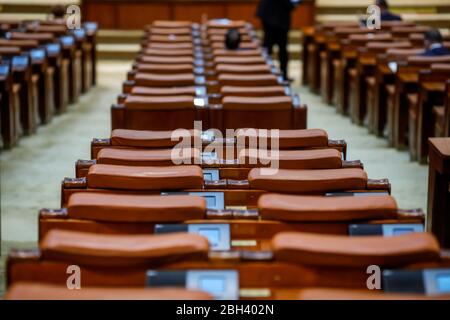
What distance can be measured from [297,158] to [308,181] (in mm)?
436

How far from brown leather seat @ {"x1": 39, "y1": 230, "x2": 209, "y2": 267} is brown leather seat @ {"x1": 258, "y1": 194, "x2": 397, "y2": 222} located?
39 cm

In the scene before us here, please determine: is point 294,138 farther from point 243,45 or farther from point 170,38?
point 170,38

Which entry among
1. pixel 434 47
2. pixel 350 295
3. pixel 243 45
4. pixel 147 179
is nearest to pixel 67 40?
pixel 243 45

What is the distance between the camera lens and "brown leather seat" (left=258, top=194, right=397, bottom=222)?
249 centimetres

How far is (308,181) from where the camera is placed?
113 inches

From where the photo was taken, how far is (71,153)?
6.42 metres

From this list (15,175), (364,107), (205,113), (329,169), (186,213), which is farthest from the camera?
(364,107)

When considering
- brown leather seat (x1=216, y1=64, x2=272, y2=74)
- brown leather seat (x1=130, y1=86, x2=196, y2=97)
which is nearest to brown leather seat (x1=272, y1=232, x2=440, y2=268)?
brown leather seat (x1=130, y1=86, x2=196, y2=97)

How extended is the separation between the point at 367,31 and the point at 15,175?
4077 mm

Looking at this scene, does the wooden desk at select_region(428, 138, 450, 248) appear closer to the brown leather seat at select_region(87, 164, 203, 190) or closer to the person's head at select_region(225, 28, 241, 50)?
the brown leather seat at select_region(87, 164, 203, 190)

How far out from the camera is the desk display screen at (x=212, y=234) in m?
2.43

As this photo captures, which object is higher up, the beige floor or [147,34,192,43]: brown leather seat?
[147,34,192,43]: brown leather seat
